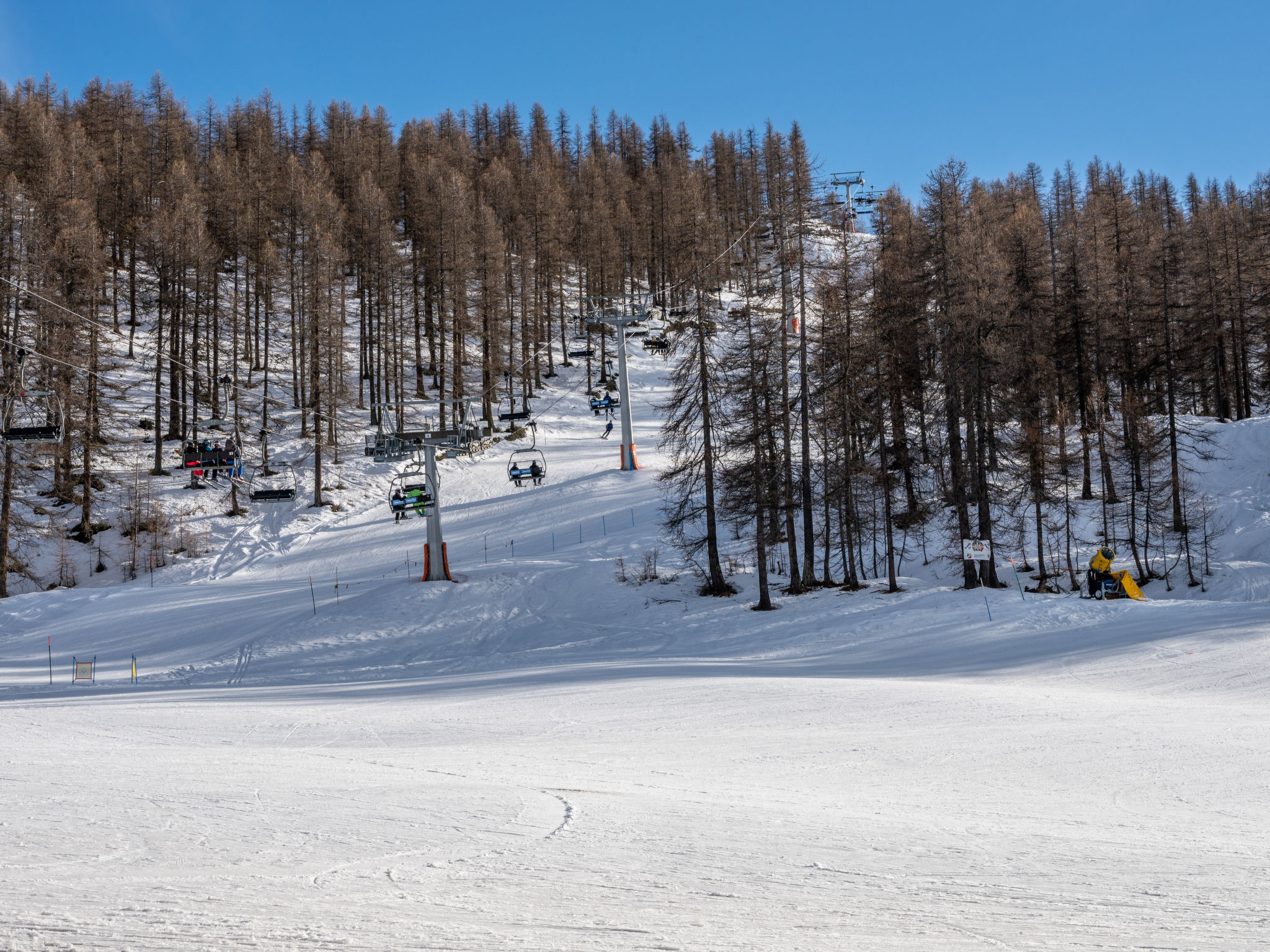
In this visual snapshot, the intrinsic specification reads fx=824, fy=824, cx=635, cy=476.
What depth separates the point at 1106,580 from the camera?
23.8 meters

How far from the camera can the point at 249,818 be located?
237 inches

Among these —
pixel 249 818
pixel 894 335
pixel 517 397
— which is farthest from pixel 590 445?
pixel 249 818

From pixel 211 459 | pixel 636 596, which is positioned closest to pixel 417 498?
pixel 211 459

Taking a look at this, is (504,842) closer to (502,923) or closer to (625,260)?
(502,923)

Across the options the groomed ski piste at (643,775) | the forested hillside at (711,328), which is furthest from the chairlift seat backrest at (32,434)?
the groomed ski piste at (643,775)

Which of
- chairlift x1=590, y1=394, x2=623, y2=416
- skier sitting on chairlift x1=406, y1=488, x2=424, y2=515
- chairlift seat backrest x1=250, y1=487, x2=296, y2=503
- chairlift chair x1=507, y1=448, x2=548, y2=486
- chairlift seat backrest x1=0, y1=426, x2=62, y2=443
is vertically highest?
chairlift x1=590, y1=394, x2=623, y2=416

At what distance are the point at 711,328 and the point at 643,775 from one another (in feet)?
65.7

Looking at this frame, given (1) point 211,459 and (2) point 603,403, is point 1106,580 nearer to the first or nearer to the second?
(1) point 211,459

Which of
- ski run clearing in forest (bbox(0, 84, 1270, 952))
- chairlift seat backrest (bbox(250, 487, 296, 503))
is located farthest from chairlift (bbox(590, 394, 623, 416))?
chairlift seat backrest (bbox(250, 487, 296, 503))

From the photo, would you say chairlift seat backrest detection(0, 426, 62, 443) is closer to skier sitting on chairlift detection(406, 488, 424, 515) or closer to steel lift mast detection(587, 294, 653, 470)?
skier sitting on chairlift detection(406, 488, 424, 515)

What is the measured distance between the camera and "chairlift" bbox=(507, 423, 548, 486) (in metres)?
36.7

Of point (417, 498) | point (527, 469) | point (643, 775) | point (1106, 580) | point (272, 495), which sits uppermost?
point (527, 469)

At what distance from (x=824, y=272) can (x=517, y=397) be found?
111ft

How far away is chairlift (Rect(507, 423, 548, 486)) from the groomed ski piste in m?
9.83
